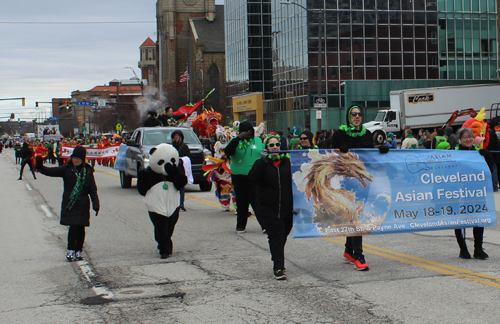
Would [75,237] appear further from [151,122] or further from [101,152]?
[151,122]

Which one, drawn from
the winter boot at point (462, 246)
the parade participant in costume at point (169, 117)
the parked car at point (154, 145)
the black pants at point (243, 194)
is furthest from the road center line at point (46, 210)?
the winter boot at point (462, 246)

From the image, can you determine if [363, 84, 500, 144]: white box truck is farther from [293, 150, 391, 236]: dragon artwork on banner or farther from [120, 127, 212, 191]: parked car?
[293, 150, 391, 236]: dragon artwork on banner

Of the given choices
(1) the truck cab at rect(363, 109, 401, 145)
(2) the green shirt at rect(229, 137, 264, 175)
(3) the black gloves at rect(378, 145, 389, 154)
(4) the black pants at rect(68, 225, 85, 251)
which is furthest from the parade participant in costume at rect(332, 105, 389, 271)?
(1) the truck cab at rect(363, 109, 401, 145)

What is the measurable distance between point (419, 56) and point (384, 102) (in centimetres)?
515

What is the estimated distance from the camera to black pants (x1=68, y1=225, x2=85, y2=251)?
27.3ft

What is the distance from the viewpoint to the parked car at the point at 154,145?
18.3 m

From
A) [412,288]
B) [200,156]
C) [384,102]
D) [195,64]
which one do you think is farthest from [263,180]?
[195,64]

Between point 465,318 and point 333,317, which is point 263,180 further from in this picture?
point 465,318

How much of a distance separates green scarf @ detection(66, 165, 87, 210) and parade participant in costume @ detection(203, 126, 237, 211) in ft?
14.6

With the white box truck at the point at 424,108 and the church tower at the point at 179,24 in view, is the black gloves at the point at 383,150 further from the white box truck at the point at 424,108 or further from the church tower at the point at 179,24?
the church tower at the point at 179,24

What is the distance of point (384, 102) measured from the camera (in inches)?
2013

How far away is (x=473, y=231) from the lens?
7770 mm

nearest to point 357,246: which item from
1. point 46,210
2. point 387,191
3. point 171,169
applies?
point 387,191

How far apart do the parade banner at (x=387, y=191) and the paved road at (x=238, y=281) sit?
526 mm
